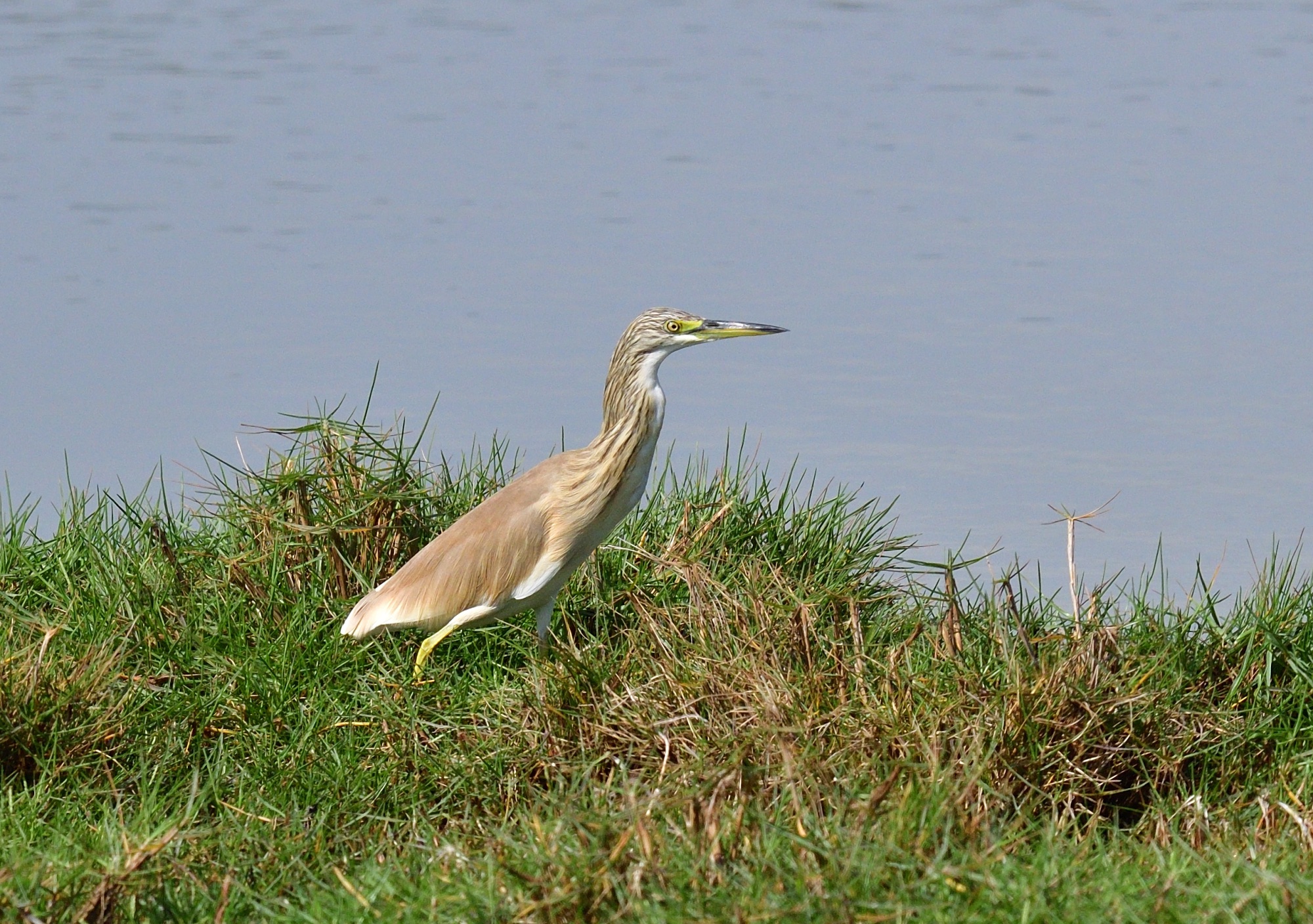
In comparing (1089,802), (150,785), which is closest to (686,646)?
(1089,802)

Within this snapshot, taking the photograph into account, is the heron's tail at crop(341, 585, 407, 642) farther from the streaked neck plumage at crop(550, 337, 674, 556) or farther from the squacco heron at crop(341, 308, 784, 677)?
the streaked neck plumage at crop(550, 337, 674, 556)

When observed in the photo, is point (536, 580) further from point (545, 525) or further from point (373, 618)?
point (373, 618)

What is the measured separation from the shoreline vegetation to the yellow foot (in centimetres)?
7

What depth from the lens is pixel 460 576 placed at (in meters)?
4.90

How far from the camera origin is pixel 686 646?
175 inches

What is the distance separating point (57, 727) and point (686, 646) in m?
1.54

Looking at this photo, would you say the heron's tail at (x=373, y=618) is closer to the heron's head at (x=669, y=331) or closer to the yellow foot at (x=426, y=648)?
the yellow foot at (x=426, y=648)

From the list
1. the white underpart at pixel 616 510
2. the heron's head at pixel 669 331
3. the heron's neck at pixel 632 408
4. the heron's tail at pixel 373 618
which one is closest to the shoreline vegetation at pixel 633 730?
the heron's tail at pixel 373 618

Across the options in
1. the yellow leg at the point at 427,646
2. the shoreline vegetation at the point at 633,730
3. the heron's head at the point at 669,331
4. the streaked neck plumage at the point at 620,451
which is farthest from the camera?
the heron's head at the point at 669,331

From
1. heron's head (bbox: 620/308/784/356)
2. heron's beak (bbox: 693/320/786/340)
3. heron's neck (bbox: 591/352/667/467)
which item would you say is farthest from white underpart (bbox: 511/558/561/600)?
heron's beak (bbox: 693/320/786/340)

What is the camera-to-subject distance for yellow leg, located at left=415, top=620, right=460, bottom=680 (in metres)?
4.75

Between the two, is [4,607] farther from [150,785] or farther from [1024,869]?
[1024,869]

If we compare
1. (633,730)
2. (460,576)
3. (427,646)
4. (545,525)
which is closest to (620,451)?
(545,525)

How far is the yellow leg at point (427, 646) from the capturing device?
4754 mm
